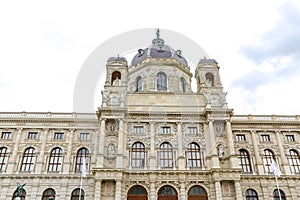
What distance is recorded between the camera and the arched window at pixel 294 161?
34469 millimetres

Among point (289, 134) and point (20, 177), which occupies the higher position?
point (289, 134)

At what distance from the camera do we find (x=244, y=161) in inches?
1363

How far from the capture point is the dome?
45984 mm

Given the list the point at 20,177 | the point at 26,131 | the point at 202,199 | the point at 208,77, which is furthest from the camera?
the point at 208,77

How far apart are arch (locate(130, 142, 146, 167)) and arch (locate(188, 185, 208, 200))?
592cm

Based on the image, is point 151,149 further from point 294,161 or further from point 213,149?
point 294,161

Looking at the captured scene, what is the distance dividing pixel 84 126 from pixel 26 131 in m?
7.11

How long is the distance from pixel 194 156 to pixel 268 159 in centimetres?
955

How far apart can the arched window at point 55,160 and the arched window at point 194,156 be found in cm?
1508

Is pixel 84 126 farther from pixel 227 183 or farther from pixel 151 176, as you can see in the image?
pixel 227 183

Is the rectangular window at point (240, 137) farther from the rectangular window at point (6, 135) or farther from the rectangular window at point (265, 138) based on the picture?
the rectangular window at point (6, 135)

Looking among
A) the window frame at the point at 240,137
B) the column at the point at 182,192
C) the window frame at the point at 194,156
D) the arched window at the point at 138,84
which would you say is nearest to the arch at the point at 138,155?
the column at the point at 182,192

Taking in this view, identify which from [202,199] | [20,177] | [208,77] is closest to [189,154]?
[202,199]

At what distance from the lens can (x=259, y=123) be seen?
120 feet
